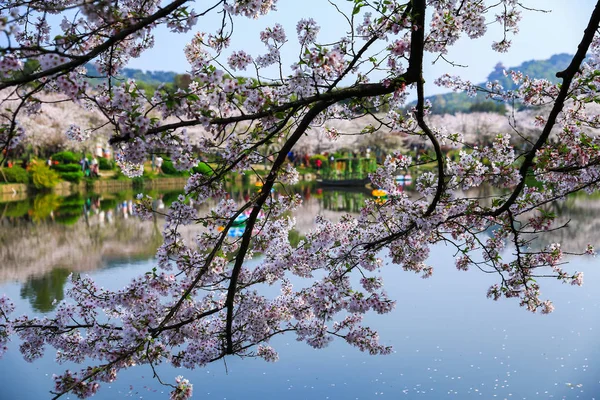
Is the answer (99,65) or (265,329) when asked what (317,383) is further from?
(99,65)

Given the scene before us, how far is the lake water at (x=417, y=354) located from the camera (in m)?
5.98

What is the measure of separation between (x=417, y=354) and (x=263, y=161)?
437 cm

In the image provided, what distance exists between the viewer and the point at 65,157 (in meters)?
30.6

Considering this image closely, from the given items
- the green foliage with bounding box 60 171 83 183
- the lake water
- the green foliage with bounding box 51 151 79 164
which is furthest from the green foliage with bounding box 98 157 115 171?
the lake water

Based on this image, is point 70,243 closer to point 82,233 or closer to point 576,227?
point 82,233

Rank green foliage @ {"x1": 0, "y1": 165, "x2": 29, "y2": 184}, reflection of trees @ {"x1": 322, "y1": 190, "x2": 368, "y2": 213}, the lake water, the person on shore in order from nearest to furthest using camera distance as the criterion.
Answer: the lake water
reflection of trees @ {"x1": 322, "y1": 190, "x2": 368, "y2": 213}
green foliage @ {"x1": 0, "y1": 165, "x2": 29, "y2": 184}
the person on shore

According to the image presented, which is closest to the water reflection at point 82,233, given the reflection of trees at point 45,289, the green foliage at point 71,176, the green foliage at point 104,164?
the reflection of trees at point 45,289

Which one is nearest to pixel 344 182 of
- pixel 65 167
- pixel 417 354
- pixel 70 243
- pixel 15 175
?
pixel 65 167

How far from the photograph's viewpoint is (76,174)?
2900 centimetres

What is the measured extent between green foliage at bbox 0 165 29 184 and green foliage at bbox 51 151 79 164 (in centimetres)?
371

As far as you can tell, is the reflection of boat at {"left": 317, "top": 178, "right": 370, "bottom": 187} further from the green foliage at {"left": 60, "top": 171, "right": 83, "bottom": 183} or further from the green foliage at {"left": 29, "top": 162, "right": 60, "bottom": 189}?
the green foliage at {"left": 29, "top": 162, "right": 60, "bottom": 189}

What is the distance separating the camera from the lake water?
5980mm

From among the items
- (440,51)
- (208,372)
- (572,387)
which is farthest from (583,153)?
(208,372)

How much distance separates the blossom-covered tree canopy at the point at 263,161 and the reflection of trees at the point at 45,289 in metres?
5.36
